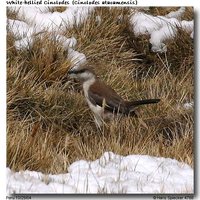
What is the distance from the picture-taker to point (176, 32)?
4.90m

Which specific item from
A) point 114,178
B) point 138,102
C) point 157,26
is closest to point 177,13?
point 157,26

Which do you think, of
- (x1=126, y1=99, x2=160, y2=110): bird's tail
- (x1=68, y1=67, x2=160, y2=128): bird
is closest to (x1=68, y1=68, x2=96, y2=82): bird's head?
(x1=68, y1=67, x2=160, y2=128): bird

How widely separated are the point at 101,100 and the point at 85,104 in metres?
0.07

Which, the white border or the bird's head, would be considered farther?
the bird's head

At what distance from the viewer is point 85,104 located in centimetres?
483

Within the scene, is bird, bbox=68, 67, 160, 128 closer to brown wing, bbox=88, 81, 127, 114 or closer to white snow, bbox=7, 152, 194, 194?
brown wing, bbox=88, 81, 127, 114

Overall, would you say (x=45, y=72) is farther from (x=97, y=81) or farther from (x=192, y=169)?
(x=192, y=169)

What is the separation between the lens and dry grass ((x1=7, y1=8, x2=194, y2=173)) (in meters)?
4.74

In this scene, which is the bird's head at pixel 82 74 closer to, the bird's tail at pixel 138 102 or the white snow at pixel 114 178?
the bird's tail at pixel 138 102

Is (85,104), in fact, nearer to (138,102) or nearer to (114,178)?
(138,102)

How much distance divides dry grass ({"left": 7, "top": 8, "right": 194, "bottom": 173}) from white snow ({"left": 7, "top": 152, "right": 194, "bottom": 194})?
4cm

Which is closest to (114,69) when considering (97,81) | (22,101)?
(97,81)

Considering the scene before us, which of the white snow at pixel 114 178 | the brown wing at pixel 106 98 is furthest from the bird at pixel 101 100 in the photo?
the white snow at pixel 114 178

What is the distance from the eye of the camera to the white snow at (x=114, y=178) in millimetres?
4641
